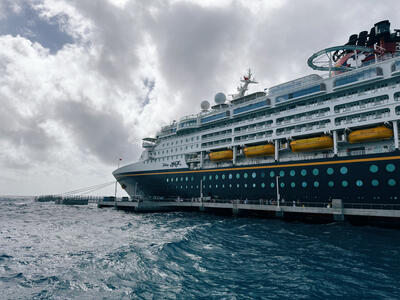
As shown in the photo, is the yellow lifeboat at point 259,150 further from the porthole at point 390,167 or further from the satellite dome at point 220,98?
the satellite dome at point 220,98

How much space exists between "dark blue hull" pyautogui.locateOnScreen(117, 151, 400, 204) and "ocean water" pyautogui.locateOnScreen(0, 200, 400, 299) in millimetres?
4654

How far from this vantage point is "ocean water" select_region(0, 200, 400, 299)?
9.81 m

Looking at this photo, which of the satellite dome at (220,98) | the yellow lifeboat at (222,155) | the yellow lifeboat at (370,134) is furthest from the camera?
the satellite dome at (220,98)

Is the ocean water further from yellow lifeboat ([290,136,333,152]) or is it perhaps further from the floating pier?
yellow lifeboat ([290,136,333,152])

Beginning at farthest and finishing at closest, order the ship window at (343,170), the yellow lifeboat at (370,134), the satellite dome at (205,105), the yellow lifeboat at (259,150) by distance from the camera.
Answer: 1. the satellite dome at (205,105)
2. the yellow lifeboat at (259,150)
3. the ship window at (343,170)
4. the yellow lifeboat at (370,134)

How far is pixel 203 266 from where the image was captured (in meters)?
12.9

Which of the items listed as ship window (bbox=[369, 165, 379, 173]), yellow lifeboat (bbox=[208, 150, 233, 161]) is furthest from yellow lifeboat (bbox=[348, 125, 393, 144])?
yellow lifeboat (bbox=[208, 150, 233, 161])

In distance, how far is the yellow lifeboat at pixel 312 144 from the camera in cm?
2773

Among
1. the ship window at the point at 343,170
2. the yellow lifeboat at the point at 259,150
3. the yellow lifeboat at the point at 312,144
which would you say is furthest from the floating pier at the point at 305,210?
the yellow lifeboat at the point at 259,150

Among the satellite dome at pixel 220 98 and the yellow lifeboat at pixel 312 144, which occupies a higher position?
the satellite dome at pixel 220 98

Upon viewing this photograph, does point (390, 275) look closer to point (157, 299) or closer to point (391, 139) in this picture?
point (157, 299)

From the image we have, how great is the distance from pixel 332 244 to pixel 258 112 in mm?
23781

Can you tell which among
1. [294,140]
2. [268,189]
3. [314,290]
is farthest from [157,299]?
[294,140]

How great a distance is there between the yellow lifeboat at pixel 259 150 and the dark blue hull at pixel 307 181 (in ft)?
6.84
